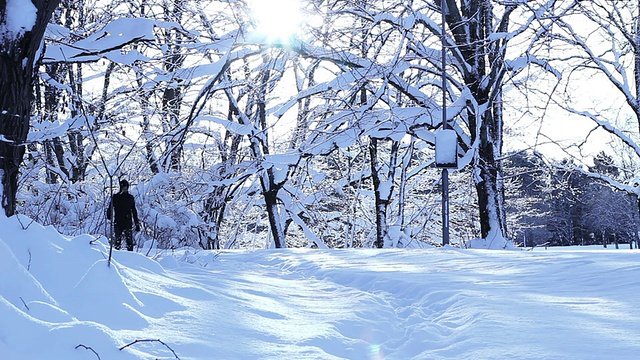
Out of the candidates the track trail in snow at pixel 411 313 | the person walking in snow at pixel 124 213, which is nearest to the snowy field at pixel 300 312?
the track trail in snow at pixel 411 313

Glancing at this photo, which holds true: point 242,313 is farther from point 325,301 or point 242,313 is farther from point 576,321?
point 576,321

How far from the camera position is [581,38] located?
11562mm

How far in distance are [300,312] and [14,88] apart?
3338 mm

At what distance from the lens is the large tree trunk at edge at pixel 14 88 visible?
507cm

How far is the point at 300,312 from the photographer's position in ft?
14.1

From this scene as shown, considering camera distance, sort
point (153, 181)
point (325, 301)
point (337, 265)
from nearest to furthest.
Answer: point (325, 301) → point (337, 265) → point (153, 181)

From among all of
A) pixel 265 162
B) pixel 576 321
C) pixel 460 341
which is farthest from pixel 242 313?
pixel 265 162

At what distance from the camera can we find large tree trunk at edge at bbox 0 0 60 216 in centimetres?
507

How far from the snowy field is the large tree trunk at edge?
4.00ft

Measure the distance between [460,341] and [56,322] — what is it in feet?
6.90

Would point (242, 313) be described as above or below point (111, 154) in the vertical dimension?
below

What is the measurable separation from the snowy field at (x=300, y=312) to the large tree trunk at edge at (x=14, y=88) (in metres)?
1.22

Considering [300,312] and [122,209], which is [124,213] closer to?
[122,209]

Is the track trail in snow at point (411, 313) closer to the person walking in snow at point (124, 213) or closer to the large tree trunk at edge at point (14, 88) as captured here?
the large tree trunk at edge at point (14, 88)
